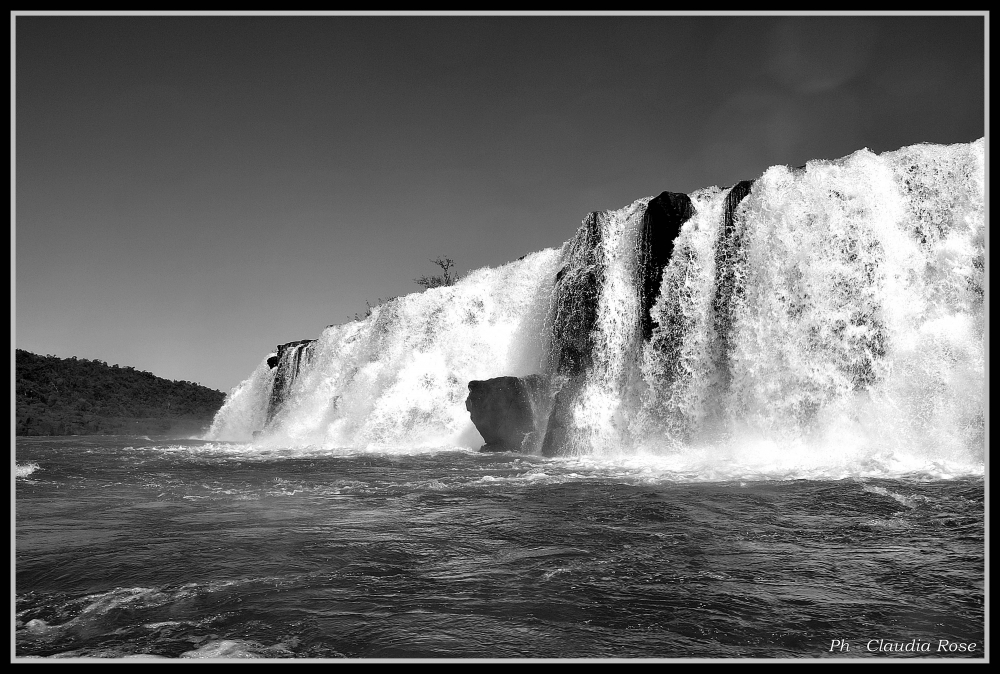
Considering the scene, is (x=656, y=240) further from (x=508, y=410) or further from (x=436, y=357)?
(x=436, y=357)

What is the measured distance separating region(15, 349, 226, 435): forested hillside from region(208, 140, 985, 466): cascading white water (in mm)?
40017

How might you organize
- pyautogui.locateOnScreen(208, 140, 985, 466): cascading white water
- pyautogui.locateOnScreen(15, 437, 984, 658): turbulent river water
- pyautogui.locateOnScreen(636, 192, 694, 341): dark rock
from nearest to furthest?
pyautogui.locateOnScreen(15, 437, 984, 658): turbulent river water, pyautogui.locateOnScreen(208, 140, 985, 466): cascading white water, pyautogui.locateOnScreen(636, 192, 694, 341): dark rock

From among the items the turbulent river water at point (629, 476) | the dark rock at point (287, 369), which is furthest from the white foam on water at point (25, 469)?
the dark rock at point (287, 369)

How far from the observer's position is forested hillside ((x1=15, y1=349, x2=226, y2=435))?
166 ft

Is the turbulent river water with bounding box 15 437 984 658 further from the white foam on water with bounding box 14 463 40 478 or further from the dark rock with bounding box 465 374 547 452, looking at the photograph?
the dark rock with bounding box 465 374 547 452

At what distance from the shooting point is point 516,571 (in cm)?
583

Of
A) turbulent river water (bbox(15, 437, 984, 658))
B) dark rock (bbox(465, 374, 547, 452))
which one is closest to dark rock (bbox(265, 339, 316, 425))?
dark rock (bbox(465, 374, 547, 452))

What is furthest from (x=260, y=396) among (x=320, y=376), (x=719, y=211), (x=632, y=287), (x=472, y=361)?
(x=719, y=211)

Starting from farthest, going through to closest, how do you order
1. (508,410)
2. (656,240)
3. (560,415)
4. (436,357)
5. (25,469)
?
1. (436,357)
2. (508,410)
3. (656,240)
4. (560,415)
5. (25,469)

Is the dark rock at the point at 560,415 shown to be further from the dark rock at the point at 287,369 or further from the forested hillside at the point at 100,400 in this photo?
the forested hillside at the point at 100,400

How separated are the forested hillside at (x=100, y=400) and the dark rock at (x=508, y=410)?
3791 cm

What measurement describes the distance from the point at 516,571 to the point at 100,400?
2756 inches

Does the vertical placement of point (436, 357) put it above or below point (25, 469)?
above

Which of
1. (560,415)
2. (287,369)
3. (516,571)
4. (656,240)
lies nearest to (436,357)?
(560,415)
